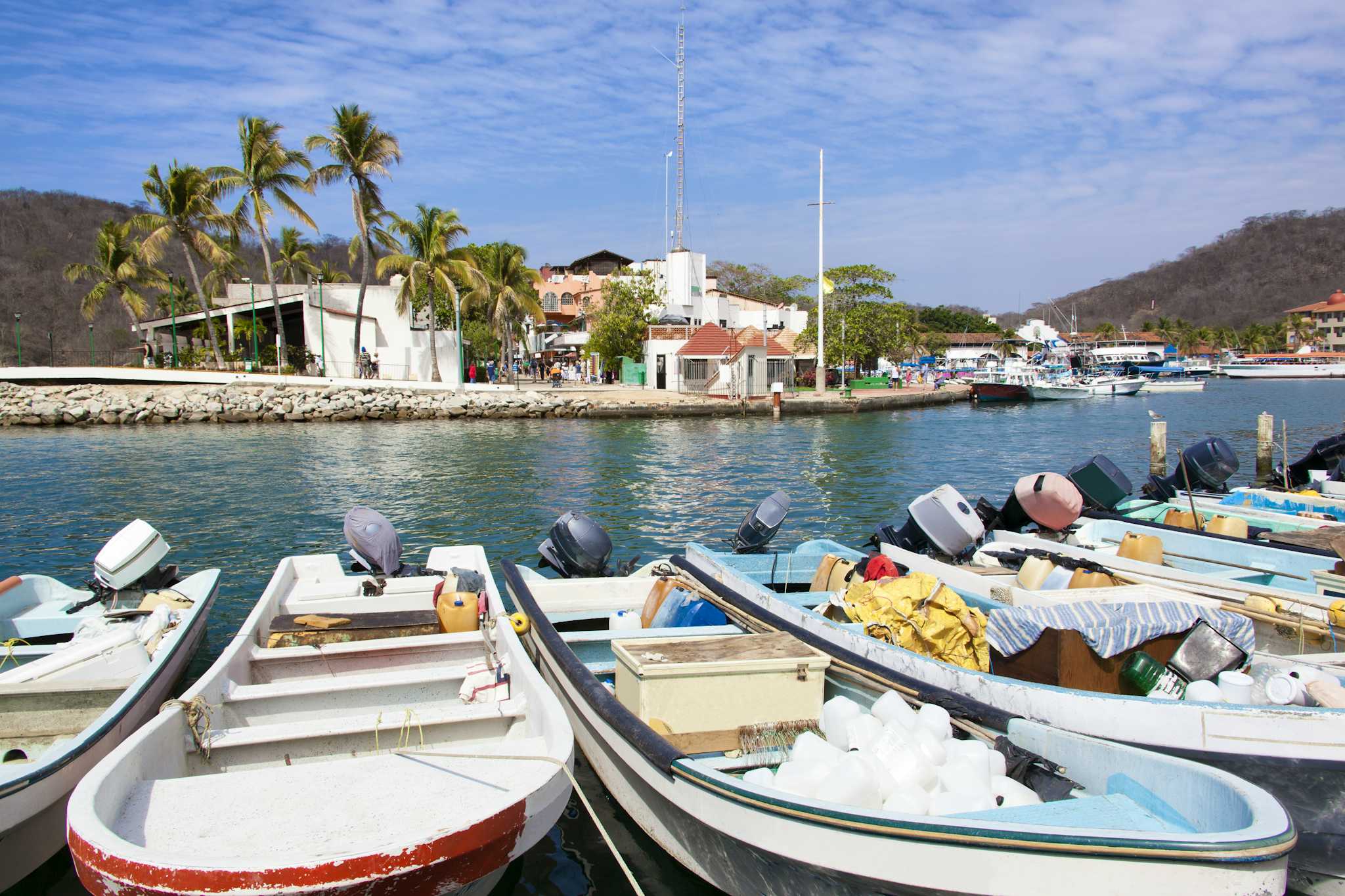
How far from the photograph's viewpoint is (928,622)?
6.43 meters

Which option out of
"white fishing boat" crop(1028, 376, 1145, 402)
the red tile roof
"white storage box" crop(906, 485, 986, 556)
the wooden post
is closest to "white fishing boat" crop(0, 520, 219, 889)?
"white storage box" crop(906, 485, 986, 556)

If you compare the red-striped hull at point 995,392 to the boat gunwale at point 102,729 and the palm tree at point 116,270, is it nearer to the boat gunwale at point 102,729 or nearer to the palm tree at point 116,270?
the palm tree at point 116,270

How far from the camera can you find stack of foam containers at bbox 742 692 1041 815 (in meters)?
4.16

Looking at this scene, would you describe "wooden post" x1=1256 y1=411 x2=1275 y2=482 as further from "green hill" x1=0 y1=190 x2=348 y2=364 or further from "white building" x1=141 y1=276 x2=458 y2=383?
"green hill" x1=0 y1=190 x2=348 y2=364

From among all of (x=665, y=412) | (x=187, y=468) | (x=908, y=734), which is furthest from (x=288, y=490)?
(x=665, y=412)

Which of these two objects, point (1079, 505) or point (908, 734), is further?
point (1079, 505)

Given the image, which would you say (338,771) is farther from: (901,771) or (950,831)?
(950,831)

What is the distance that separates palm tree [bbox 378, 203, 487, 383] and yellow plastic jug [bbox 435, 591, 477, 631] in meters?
39.9

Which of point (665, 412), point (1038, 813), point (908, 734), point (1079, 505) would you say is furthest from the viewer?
point (665, 412)

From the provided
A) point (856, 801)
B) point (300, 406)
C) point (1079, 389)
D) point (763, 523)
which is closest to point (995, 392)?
point (1079, 389)

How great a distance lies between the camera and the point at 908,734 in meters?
4.65

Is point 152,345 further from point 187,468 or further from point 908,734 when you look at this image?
point 908,734

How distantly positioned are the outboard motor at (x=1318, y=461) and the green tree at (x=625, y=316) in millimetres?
43300

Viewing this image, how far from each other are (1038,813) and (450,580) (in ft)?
17.8
